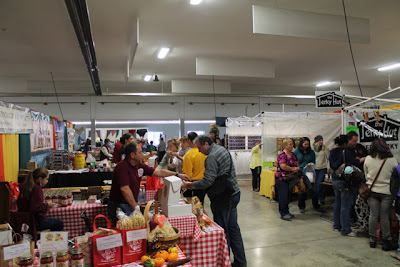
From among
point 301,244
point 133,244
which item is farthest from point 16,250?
point 301,244

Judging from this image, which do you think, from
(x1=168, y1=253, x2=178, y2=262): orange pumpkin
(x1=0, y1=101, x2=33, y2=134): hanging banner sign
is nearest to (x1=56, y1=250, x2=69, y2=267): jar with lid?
(x1=168, y1=253, x2=178, y2=262): orange pumpkin

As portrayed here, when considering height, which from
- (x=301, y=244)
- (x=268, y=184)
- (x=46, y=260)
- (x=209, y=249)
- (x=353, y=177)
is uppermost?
(x=353, y=177)

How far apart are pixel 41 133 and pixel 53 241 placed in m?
5.34

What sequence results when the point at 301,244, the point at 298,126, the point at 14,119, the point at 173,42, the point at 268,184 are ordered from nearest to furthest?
the point at 301,244
the point at 14,119
the point at 173,42
the point at 268,184
the point at 298,126

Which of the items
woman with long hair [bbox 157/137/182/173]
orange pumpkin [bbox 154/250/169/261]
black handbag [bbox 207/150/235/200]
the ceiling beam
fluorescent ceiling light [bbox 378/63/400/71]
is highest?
fluorescent ceiling light [bbox 378/63/400/71]

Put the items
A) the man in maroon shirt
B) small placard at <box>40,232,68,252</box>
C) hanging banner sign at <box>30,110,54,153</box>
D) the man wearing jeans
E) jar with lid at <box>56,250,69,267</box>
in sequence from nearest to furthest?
jar with lid at <box>56,250,69,267</box> < small placard at <box>40,232,68,252</box> < the man in maroon shirt < the man wearing jeans < hanging banner sign at <box>30,110,54,153</box>

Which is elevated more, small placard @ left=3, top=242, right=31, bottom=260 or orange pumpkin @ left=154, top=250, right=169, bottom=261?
small placard @ left=3, top=242, right=31, bottom=260

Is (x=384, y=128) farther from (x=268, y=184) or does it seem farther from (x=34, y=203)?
(x=34, y=203)

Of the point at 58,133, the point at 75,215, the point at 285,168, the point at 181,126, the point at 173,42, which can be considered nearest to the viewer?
the point at 75,215

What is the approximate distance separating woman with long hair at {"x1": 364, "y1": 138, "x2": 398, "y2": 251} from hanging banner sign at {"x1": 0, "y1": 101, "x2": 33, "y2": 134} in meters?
5.13

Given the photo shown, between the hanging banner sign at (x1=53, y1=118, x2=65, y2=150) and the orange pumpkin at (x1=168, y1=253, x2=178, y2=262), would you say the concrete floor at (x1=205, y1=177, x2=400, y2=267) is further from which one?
the hanging banner sign at (x1=53, y1=118, x2=65, y2=150)

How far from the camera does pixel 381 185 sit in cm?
389

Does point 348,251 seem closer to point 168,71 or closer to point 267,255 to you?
point 267,255

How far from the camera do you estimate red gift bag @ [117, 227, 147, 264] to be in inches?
81.0
